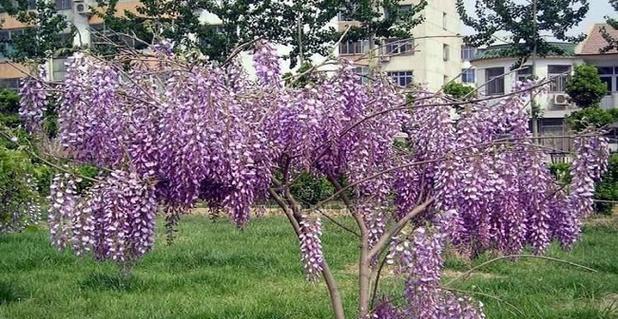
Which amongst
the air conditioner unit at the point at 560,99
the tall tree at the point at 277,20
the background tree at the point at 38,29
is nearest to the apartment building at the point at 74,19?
the background tree at the point at 38,29

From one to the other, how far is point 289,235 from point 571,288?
5520mm

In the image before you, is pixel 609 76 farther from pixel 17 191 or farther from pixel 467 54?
pixel 17 191

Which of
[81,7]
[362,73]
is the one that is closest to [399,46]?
[362,73]

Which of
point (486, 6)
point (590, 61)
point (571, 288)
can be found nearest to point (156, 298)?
point (571, 288)

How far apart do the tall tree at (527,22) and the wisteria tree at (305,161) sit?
67.5 feet

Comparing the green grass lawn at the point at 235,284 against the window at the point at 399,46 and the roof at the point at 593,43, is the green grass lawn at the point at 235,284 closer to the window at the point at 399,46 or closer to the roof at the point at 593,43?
the window at the point at 399,46

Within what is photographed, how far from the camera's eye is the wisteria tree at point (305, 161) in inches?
143

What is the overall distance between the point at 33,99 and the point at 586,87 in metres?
18.3

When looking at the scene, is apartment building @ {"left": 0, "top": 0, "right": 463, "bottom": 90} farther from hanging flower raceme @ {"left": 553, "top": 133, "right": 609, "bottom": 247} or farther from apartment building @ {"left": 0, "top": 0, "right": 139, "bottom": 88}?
hanging flower raceme @ {"left": 553, "top": 133, "right": 609, "bottom": 247}

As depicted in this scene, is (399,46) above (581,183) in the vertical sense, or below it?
above

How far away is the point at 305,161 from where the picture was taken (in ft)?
12.6

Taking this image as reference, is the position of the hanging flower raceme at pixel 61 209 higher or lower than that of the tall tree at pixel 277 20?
lower

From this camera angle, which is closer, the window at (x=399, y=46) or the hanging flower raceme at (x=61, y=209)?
the hanging flower raceme at (x=61, y=209)

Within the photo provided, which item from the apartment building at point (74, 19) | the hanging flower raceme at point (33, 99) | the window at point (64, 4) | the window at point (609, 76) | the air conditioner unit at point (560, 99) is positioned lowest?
the hanging flower raceme at point (33, 99)
